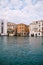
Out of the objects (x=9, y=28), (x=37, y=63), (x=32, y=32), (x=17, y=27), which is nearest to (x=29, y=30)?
(x=32, y=32)

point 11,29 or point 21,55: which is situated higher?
point 11,29

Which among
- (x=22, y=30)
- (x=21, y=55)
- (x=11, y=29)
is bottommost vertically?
(x=21, y=55)

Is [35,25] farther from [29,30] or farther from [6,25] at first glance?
[6,25]

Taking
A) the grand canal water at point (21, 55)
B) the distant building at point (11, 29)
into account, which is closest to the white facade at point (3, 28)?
the distant building at point (11, 29)

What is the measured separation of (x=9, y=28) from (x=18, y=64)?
20746 mm

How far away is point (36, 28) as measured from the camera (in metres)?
21.5

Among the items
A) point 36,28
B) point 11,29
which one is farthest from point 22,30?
point 11,29

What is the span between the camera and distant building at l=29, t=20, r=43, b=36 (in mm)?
21234

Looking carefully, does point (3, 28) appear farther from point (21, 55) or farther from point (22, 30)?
point (21, 55)

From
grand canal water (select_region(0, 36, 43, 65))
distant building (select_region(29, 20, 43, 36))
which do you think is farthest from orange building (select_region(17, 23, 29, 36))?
grand canal water (select_region(0, 36, 43, 65))

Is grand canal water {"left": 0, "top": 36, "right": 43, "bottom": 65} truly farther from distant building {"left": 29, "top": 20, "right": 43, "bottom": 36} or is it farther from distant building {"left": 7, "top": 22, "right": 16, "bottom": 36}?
distant building {"left": 7, "top": 22, "right": 16, "bottom": 36}

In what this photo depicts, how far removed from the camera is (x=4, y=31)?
76.3 ft

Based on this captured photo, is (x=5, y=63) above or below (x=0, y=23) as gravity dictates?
below

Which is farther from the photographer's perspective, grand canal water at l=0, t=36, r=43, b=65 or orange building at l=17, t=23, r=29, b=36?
orange building at l=17, t=23, r=29, b=36
